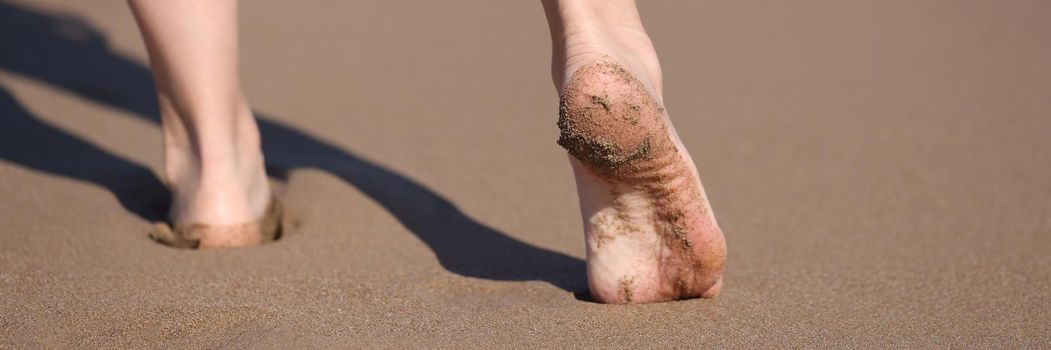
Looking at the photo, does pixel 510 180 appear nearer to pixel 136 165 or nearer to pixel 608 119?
pixel 136 165

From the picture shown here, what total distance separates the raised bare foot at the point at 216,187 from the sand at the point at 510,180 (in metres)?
0.06

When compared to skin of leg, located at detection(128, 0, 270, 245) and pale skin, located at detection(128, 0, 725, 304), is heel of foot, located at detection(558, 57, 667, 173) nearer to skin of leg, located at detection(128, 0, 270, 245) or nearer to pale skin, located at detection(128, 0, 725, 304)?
pale skin, located at detection(128, 0, 725, 304)

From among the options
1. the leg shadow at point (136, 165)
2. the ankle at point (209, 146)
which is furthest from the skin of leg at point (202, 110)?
the leg shadow at point (136, 165)

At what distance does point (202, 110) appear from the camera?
1.89 meters

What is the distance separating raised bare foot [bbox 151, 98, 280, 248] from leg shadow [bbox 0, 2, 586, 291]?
0.45 feet

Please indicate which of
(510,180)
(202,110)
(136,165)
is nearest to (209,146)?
(202,110)

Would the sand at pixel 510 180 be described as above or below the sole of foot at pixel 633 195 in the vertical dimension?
below

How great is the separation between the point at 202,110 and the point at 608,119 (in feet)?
2.69

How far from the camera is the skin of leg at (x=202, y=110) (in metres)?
1.86

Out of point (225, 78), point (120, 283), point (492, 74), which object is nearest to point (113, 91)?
point (492, 74)

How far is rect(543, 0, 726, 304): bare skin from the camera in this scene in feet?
4.44

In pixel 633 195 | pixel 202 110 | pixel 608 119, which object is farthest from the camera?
pixel 202 110

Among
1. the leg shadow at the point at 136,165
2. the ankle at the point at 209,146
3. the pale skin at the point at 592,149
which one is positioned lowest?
the leg shadow at the point at 136,165

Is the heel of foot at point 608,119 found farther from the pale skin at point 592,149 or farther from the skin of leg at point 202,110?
the skin of leg at point 202,110
